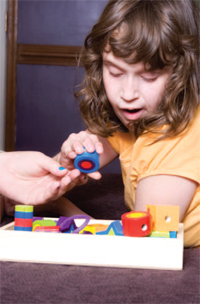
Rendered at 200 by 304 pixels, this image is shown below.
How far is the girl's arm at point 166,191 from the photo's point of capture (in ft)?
2.90

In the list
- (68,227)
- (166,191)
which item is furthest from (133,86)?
(68,227)

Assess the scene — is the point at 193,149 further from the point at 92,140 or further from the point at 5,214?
the point at 5,214

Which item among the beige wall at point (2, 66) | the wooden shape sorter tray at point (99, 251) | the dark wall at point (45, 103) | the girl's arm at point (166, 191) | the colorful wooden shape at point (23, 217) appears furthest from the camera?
the dark wall at point (45, 103)

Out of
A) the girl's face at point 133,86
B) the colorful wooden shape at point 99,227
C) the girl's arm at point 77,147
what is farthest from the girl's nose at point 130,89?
the colorful wooden shape at point 99,227

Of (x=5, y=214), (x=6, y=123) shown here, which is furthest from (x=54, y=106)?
(x=5, y=214)

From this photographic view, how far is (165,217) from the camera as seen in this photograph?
68 centimetres

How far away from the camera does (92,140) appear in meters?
0.89

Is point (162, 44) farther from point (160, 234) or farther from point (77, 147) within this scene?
point (160, 234)

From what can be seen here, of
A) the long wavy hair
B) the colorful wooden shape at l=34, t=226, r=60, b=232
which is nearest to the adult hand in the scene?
the colorful wooden shape at l=34, t=226, r=60, b=232

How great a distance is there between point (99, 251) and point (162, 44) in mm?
519

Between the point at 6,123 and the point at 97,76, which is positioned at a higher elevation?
the point at 97,76

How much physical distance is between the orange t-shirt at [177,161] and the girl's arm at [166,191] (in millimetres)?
16

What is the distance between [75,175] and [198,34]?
1.60 ft

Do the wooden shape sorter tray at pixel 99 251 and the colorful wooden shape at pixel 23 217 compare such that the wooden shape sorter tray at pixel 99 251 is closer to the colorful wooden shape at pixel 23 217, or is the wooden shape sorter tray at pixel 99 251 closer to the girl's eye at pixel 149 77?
the colorful wooden shape at pixel 23 217
